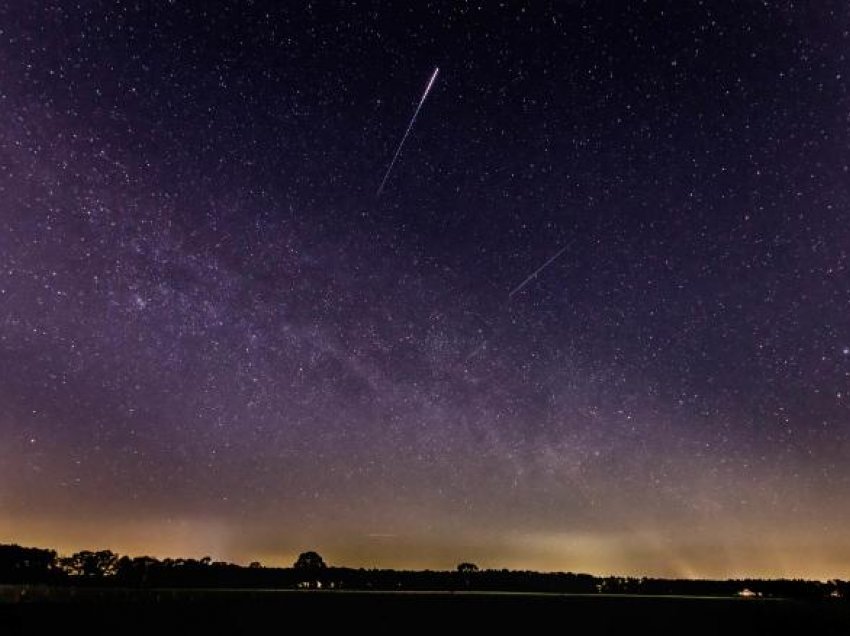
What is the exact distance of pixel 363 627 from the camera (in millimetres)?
51938

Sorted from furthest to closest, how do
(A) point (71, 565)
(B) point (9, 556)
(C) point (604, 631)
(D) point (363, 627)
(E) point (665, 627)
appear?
(A) point (71, 565) < (B) point (9, 556) < (E) point (665, 627) < (C) point (604, 631) < (D) point (363, 627)

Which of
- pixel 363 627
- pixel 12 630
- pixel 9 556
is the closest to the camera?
pixel 12 630

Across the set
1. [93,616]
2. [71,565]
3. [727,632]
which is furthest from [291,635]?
[71,565]

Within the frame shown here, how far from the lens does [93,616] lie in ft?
197

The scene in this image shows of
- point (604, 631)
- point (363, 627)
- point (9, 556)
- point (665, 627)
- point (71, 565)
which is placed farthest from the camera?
point (71, 565)

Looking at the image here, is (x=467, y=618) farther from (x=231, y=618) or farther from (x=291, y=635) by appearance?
(x=291, y=635)

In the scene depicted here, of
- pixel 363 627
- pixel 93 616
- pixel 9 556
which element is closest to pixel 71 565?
pixel 9 556

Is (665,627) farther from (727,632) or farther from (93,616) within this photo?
(93,616)

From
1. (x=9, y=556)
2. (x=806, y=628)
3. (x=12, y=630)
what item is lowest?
(x=12, y=630)

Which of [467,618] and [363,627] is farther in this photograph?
[467,618]

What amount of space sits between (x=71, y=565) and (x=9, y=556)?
31734 millimetres

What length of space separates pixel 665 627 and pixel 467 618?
691 inches

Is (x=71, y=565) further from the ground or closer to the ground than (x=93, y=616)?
further from the ground

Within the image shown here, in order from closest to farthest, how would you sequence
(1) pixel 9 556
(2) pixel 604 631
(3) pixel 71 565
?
(2) pixel 604 631, (1) pixel 9 556, (3) pixel 71 565
